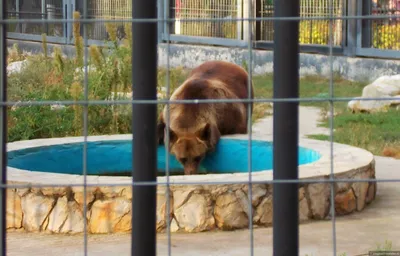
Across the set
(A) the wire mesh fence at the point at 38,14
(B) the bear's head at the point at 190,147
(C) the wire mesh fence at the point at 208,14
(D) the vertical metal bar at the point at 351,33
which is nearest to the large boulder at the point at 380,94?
(D) the vertical metal bar at the point at 351,33

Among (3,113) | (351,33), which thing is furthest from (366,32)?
(3,113)

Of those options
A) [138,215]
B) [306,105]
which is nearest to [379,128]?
[306,105]

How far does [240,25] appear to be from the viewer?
18.5m

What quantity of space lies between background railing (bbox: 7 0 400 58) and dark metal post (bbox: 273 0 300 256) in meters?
10.7

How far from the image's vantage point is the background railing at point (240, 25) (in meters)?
16.1

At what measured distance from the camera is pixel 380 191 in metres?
8.17

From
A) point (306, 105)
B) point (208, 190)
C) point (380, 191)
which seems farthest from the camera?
point (306, 105)

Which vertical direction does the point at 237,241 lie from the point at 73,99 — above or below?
below

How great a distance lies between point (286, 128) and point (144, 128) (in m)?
0.51

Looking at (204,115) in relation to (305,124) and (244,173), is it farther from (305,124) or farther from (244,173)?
(305,124)

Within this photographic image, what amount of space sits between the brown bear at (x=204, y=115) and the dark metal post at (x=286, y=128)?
5080 millimetres

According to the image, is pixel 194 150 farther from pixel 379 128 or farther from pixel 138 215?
pixel 138 215

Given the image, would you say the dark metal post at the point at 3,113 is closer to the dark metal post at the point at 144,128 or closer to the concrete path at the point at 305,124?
the dark metal post at the point at 144,128

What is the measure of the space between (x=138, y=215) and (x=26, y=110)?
24.5 feet
